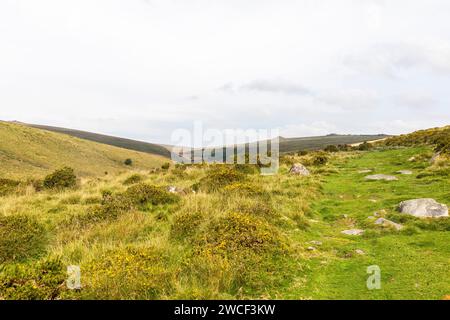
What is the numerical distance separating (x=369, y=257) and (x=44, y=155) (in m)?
62.4

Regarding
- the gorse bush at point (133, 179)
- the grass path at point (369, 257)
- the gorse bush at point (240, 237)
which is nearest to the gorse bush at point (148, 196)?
the gorse bush at point (240, 237)

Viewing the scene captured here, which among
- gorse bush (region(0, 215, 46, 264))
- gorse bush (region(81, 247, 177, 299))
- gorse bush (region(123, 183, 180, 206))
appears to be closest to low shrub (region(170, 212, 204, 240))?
gorse bush (region(81, 247, 177, 299))

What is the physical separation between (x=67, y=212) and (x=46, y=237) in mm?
4432

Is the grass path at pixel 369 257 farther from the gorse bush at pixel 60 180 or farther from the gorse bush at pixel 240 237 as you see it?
the gorse bush at pixel 60 180

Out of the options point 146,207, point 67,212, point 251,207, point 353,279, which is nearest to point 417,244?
point 353,279

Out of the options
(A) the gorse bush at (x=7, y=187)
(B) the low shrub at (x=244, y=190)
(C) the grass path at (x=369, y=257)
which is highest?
(B) the low shrub at (x=244, y=190)

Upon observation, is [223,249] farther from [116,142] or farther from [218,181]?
[116,142]

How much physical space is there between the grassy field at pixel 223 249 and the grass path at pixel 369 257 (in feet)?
0.09

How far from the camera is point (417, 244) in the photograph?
8555 millimetres

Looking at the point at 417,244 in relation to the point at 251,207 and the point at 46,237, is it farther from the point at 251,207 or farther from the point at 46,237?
the point at 46,237

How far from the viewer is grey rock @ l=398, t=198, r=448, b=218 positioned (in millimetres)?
10657

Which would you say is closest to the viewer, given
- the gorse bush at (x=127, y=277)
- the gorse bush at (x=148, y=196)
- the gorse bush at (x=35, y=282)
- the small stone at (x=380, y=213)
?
the gorse bush at (x=35, y=282)

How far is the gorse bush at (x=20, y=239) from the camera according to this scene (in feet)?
25.6
